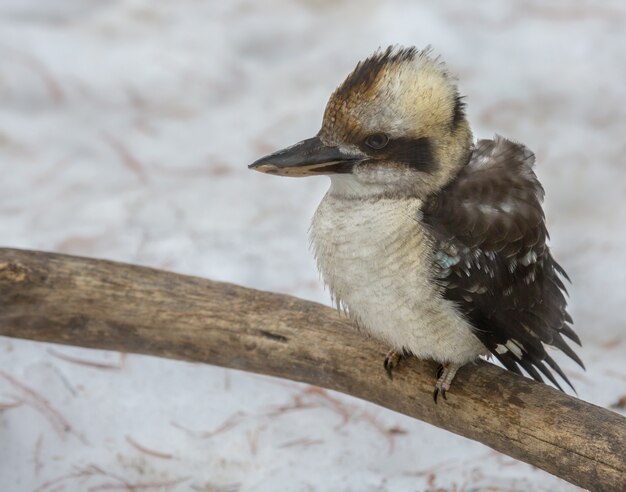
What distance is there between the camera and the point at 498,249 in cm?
255

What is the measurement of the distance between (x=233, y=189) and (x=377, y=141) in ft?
6.68

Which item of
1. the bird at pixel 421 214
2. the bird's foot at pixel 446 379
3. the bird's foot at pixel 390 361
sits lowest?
the bird's foot at pixel 446 379

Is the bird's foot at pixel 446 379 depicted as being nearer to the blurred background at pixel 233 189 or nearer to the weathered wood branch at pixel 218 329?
the weathered wood branch at pixel 218 329

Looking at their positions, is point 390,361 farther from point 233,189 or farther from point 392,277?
point 233,189

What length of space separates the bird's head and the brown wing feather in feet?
0.21

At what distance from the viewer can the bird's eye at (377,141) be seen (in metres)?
2.49

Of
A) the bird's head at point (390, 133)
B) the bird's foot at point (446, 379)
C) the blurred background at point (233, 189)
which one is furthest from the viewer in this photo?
the blurred background at point (233, 189)

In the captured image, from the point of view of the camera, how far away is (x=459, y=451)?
128 inches

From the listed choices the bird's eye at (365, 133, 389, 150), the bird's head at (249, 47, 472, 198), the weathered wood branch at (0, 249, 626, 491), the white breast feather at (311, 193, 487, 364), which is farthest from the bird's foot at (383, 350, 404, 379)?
the bird's eye at (365, 133, 389, 150)

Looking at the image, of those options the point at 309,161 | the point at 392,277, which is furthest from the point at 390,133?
the point at 392,277

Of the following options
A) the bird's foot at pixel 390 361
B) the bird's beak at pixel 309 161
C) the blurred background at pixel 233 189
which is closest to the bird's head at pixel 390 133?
the bird's beak at pixel 309 161

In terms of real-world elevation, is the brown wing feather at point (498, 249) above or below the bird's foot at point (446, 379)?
above

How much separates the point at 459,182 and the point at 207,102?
260 centimetres

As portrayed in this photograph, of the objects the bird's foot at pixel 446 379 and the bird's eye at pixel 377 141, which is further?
the bird's foot at pixel 446 379
